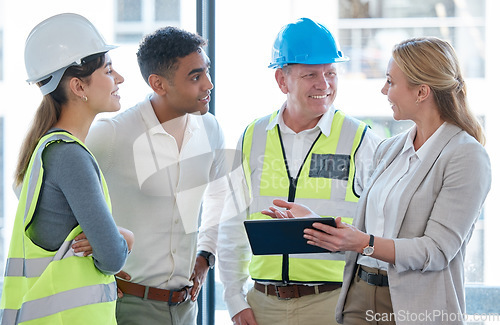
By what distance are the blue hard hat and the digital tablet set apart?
846mm

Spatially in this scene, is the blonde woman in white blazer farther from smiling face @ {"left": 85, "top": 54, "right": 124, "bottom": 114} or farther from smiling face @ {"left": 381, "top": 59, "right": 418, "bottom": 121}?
smiling face @ {"left": 85, "top": 54, "right": 124, "bottom": 114}

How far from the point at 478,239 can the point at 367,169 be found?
3.39 feet

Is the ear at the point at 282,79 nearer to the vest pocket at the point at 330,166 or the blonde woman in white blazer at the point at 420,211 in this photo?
the vest pocket at the point at 330,166

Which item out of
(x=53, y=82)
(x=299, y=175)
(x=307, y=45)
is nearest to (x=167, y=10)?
(x=307, y=45)

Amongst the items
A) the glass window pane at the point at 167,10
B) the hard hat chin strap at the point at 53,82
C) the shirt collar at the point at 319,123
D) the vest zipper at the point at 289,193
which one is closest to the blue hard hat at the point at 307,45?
the shirt collar at the point at 319,123

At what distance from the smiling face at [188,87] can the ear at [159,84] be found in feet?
0.05

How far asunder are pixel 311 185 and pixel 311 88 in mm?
417

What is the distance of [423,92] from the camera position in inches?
87.3

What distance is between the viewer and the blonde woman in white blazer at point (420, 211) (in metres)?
2.06

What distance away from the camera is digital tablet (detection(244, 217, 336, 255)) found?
2090 mm

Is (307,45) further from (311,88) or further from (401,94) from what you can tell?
(401,94)

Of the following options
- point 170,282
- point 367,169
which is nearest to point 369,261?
point 367,169

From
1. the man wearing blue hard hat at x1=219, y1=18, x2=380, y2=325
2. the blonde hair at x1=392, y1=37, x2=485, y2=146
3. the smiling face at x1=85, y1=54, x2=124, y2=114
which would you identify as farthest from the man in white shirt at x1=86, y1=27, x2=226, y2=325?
the blonde hair at x1=392, y1=37, x2=485, y2=146

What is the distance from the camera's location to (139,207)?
94.8 inches
